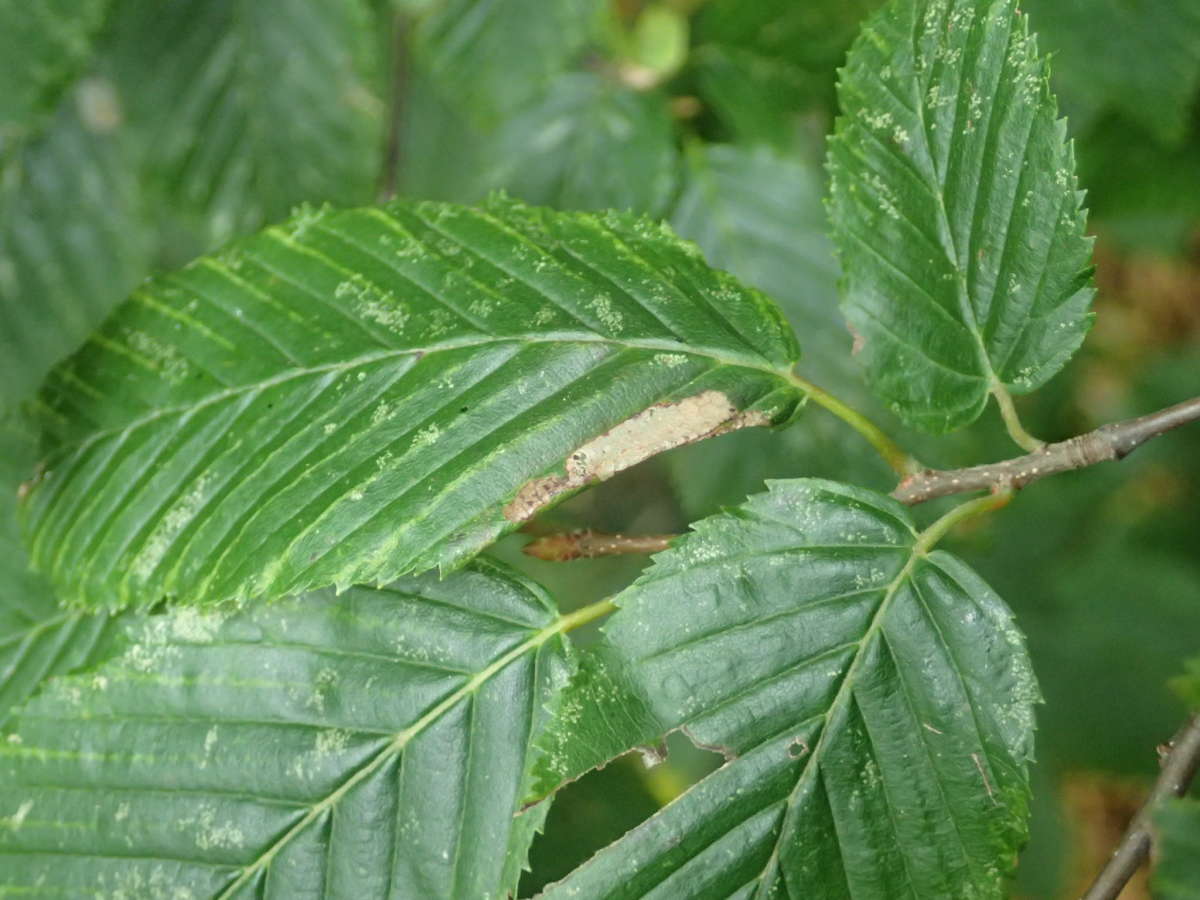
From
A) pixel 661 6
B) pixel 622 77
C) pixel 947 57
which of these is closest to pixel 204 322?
pixel 947 57

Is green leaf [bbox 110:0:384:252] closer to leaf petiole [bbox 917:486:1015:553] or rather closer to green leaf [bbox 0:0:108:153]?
green leaf [bbox 0:0:108:153]

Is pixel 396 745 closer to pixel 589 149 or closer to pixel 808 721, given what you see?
pixel 808 721

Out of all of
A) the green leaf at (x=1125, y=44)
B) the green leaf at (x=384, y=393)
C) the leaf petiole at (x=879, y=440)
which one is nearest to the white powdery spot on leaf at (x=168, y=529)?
the green leaf at (x=384, y=393)

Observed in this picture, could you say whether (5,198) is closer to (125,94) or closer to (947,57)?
(125,94)

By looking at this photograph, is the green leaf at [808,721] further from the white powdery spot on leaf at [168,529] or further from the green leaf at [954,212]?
the white powdery spot on leaf at [168,529]

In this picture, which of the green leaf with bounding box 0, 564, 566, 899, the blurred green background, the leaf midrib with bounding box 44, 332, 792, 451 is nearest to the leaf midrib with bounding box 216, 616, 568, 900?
the green leaf with bounding box 0, 564, 566, 899

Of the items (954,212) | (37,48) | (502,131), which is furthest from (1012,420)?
(37,48)
